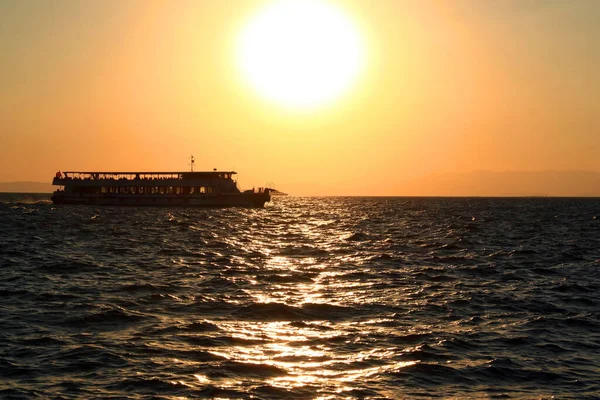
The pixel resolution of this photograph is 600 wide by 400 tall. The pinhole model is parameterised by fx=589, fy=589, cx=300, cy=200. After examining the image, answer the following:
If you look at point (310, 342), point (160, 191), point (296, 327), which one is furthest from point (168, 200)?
point (310, 342)

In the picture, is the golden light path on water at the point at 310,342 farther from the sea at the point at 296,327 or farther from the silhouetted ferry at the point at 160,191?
the silhouetted ferry at the point at 160,191

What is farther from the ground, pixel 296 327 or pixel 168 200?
pixel 168 200

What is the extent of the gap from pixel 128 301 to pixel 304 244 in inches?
1171

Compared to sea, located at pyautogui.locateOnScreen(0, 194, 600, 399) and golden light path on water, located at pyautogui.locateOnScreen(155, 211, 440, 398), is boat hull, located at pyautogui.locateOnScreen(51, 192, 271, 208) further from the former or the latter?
golden light path on water, located at pyautogui.locateOnScreen(155, 211, 440, 398)

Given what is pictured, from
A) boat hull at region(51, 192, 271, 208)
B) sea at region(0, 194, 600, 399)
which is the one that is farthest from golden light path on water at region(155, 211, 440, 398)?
boat hull at region(51, 192, 271, 208)

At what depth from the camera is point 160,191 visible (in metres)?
130

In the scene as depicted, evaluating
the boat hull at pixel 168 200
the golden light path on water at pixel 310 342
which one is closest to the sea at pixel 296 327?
the golden light path on water at pixel 310 342

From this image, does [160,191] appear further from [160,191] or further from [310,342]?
[310,342]

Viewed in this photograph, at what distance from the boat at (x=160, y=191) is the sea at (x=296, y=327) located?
86.5 meters

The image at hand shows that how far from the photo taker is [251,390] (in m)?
13.7

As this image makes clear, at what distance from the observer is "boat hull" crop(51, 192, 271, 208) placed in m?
126

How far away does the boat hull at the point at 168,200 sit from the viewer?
414 feet

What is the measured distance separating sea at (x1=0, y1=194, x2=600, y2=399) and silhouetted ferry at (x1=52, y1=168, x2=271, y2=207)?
8653 cm

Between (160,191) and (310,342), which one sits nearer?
(310,342)
